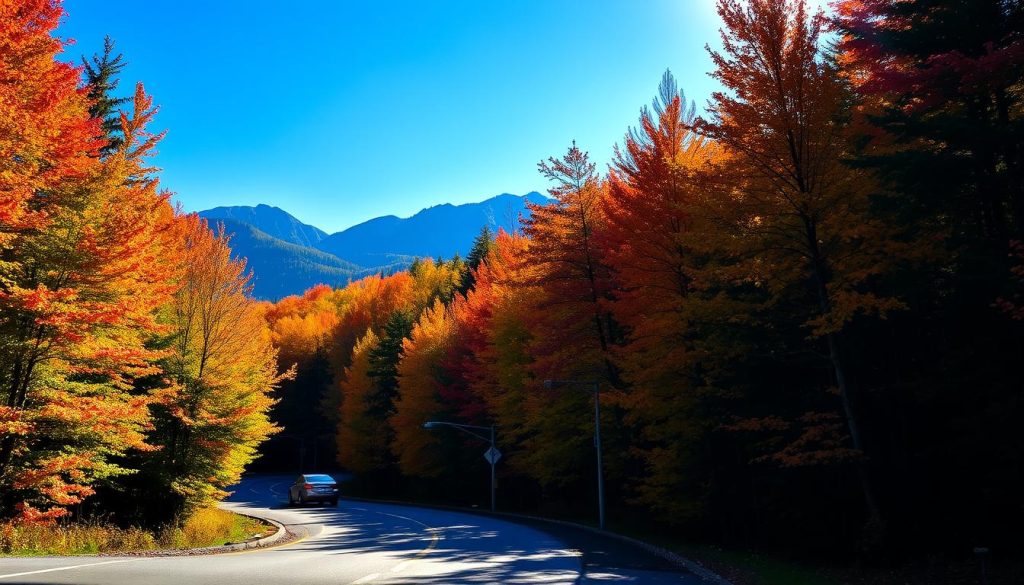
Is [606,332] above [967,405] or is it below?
above

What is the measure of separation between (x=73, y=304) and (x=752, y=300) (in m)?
17.6

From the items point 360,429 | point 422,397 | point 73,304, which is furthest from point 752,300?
Result: point 360,429

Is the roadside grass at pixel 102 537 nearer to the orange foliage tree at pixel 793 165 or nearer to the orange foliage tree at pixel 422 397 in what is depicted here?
the orange foliage tree at pixel 793 165

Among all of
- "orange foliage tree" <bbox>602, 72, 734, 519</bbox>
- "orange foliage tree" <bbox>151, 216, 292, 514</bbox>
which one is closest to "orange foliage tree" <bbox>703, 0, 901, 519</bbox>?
"orange foliage tree" <bbox>602, 72, 734, 519</bbox>

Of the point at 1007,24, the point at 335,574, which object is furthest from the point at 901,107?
the point at 335,574

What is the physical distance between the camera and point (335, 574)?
11.8m

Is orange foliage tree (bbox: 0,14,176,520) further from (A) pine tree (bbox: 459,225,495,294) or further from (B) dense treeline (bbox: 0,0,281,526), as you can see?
(A) pine tree (bbox: 459,225,495,294)

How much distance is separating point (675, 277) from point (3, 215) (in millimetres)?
17890

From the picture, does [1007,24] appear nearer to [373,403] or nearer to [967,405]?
[967,405]

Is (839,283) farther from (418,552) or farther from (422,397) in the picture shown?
(422,397)

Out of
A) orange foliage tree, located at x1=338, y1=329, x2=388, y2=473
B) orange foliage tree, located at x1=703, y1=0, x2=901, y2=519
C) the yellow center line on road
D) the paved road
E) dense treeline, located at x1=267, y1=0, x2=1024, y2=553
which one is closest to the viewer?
the paved road

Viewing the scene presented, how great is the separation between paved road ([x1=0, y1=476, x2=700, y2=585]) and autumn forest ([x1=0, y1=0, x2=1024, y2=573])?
13.8 ft

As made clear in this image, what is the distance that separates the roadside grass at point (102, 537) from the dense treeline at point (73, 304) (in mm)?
617

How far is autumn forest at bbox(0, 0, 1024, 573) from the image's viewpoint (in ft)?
46.8
